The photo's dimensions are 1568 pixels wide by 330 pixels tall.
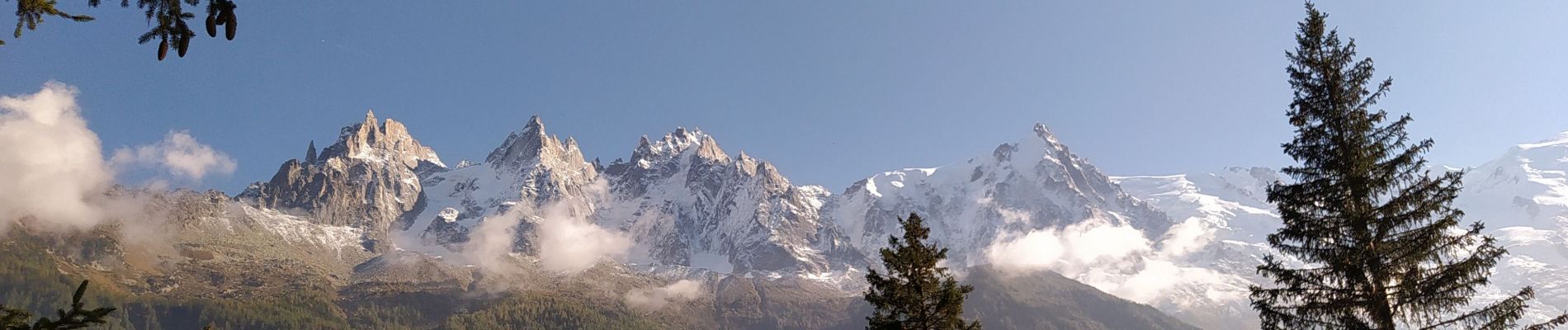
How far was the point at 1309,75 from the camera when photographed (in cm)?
1939

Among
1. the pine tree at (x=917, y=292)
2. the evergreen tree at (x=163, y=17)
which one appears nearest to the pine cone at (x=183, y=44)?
the evergreen tree at (x=163, y=17)

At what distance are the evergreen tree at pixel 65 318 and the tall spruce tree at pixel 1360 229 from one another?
69.6 feet

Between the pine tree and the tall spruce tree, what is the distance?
866 centimetres

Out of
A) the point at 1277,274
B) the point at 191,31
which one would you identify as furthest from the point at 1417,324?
the point at 191,31

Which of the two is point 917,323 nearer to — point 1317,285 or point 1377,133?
point 1317,285

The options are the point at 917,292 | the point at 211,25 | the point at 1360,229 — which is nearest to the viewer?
the point at 211,25

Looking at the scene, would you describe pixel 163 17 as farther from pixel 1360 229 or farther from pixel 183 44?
pixel 1360 229

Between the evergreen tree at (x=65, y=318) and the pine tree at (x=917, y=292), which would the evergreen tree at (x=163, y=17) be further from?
the pine tree at (x=917, y=292)

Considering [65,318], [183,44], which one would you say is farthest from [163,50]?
[65,318]

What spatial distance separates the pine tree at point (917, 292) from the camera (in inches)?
1011

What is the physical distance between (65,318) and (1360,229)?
74.2 ft

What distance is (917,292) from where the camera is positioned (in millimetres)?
25766

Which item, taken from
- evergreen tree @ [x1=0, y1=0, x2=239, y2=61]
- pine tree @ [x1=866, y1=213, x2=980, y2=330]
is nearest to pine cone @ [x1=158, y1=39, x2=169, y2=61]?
evergreen tree @ [x1=0, y1=0, x2=239, y2=61]

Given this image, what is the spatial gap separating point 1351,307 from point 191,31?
21.3 m
